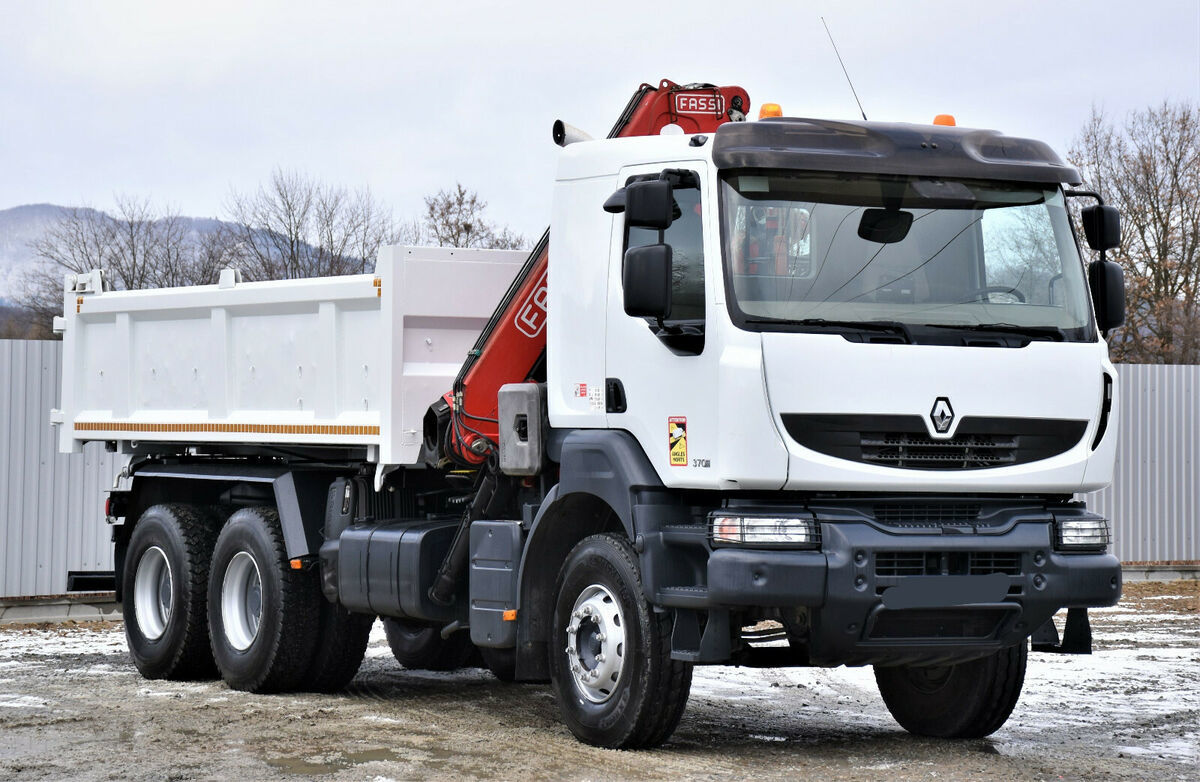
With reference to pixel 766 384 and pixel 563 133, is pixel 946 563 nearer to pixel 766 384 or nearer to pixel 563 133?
pixel 766 384

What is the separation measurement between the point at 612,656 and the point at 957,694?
2004 mm

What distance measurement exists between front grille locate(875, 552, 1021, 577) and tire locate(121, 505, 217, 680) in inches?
224

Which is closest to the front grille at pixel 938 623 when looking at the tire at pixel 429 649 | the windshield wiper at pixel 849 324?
the windshield wiper at pixel 849 324

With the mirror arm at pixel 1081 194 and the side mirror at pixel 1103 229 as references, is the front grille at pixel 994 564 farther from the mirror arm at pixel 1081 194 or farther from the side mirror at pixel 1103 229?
the mirror arm at pixel 1081 194

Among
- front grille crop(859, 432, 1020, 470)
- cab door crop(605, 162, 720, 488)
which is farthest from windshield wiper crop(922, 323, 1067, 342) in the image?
cab door crop(605, 162, 720, 488)

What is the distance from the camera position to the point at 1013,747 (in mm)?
8648

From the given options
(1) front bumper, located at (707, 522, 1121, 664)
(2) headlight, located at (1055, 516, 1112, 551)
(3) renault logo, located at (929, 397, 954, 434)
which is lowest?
(1) front bumper, located at (707, 522, 1121, 664)

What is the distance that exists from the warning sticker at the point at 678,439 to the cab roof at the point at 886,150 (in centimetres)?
118

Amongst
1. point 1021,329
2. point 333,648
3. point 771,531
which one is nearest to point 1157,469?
point 333,648

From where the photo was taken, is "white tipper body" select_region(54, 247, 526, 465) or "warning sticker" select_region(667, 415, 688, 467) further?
"white tipper body" select_region(54, 247, 526, 465)

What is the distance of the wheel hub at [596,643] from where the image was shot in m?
8.20

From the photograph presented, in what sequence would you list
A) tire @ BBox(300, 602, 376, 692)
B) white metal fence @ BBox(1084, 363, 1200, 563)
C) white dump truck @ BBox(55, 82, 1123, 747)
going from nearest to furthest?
1. white dump truck @ BBox(55, 82, 1123, 747)
2. tire @ BBox(300, 602, 376, 692)
3. white metal fence @ BBox(1084, 363, 1200, 563)

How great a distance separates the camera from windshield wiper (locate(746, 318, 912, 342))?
24.7 feet

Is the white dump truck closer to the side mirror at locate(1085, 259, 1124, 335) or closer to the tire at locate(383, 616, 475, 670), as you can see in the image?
the side mirror at locate(1085, 259, 1124, 335)
